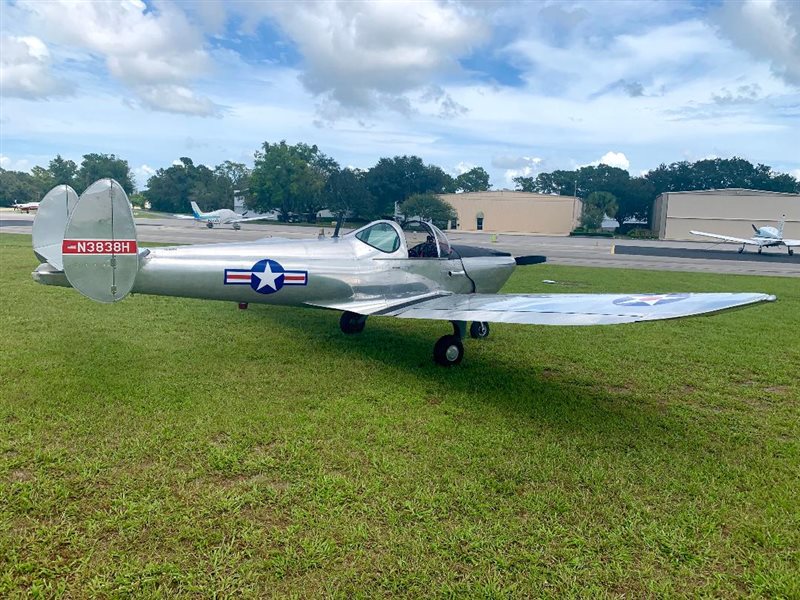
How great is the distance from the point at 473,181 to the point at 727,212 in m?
86.6

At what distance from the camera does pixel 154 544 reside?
3.13 metres

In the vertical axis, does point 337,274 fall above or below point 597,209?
below

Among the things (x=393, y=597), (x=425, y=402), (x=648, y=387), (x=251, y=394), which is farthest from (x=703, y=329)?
(x=393, y=597)

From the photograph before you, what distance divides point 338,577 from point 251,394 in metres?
3.09

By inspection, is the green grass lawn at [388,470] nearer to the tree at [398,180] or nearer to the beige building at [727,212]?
the beige building at [727,212]

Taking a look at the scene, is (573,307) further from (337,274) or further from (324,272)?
(324,272)

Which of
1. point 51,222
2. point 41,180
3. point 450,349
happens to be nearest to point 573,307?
point 450,349

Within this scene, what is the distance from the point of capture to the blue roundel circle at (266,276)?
6.71m

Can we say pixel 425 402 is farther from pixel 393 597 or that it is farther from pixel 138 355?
pixel 138 355

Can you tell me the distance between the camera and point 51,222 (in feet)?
24.4

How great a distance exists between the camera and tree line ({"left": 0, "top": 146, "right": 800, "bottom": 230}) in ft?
297

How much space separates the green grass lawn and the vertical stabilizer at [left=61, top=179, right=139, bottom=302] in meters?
1.13

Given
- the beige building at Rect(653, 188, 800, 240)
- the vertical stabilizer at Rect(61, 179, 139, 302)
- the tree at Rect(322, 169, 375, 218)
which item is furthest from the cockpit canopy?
the tree at Rect(322, 169, 375, 218)

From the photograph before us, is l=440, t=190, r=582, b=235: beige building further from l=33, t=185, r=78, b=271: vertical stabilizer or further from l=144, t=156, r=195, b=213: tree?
l=33, t=185, r=78, b=271: vertical stabilizer
